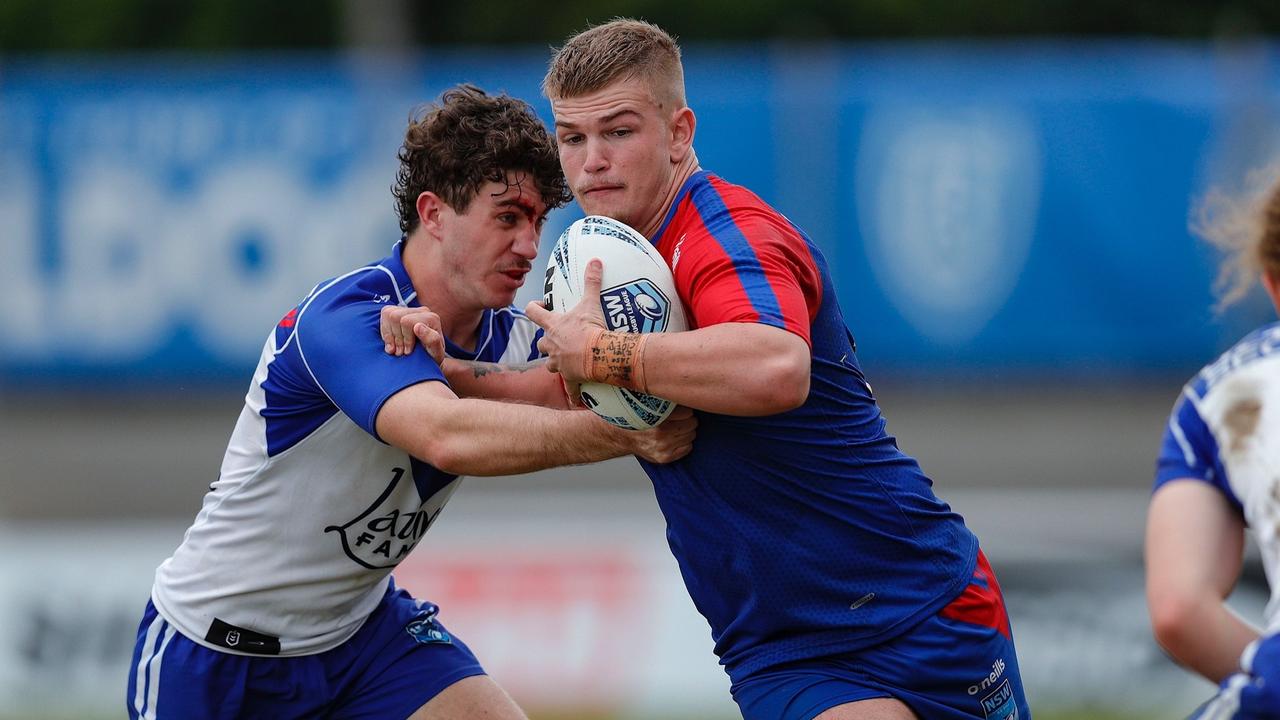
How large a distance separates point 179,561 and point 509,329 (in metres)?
1.26

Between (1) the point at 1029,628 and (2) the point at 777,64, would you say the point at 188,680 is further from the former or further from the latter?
(2) the point at 777,64

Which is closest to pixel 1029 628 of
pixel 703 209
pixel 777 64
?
pixel 703 209

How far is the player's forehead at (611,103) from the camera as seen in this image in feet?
13.9

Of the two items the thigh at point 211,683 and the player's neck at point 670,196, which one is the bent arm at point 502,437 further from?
the thigh at point 211,683

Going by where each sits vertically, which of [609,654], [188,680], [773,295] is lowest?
[609,654]

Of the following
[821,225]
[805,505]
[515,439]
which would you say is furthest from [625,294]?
[821,225]

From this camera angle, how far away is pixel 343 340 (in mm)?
4387

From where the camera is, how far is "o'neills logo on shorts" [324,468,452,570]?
475 centimetres

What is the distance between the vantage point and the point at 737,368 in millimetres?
3748

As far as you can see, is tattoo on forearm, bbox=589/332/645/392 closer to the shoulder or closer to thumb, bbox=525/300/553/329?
thumb, bbox=525/300/553/329

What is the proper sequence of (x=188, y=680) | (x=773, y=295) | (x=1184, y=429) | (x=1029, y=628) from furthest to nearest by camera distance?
(x=1029, y=628)
(x=188, y=680)
(x=773, y=295)
(x=1184, y=429)

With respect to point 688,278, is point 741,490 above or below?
below

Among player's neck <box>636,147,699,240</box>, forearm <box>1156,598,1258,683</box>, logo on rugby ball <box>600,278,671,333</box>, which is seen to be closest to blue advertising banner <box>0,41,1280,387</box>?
player's neck <box>636,147,699,240</box>

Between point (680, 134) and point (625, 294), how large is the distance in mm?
591
